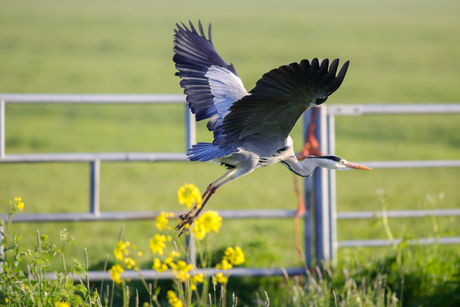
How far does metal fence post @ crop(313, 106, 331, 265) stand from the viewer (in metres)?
4.01

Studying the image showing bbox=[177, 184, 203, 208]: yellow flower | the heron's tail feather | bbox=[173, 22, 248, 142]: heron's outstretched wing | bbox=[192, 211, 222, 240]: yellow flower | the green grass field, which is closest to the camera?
the heron's tail feather

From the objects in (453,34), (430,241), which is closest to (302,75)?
(430,241)

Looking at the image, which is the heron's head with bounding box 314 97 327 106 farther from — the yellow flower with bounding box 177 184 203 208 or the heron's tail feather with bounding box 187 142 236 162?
the yellow flower with bounding box 177 184 203 208

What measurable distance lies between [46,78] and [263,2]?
91.7 feet

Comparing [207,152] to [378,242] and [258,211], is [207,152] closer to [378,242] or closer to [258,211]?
[258,211]

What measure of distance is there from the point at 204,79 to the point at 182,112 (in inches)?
462

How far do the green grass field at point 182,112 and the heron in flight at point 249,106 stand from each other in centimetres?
142

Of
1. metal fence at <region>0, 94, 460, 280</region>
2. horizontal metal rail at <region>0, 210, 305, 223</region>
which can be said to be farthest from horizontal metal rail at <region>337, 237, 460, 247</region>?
horizontal metal rail at <region>0, 210, 305, 223</region>

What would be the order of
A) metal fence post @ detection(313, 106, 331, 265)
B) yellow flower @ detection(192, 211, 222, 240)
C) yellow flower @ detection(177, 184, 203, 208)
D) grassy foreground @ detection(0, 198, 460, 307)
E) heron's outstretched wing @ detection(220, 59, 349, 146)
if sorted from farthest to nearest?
metal fence post @ detection(313, 106, 331, 265) < yellow flower @ detection(177, 184, 203, 208) < yellow flower @ detection(192, 211, 222, 240) < grassy foreground @ detection(0, 198, 460, 307) < heron's outstretched wing @ detection(220, 59, 349, 146)

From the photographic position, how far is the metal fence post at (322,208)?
13.1 ft

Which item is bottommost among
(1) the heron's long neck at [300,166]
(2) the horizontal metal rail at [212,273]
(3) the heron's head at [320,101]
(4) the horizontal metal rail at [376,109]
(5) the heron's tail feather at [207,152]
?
(2) the horizontal metal rail at [212,273]

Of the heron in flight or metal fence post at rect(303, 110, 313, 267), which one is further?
metal fence post at rect(303, 110, 313, 267)

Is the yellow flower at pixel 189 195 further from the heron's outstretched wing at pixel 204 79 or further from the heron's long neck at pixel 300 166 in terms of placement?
the heron's long neck at pixel 300 166

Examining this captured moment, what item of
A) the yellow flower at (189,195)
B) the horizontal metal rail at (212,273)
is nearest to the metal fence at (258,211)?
the horizontal metal rail at (212,273)
